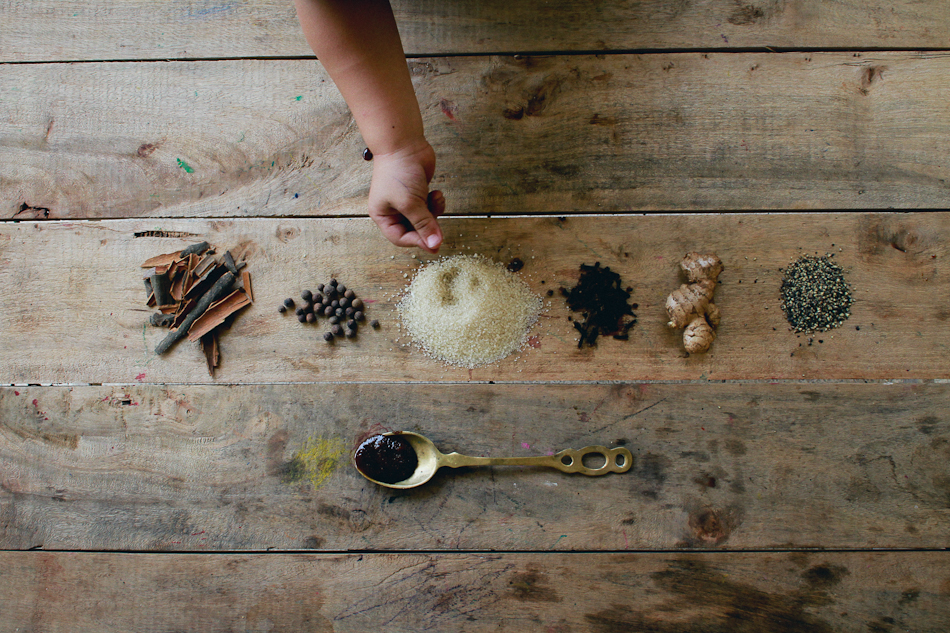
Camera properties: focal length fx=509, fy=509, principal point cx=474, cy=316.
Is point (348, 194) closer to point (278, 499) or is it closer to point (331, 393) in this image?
point (331, 393)

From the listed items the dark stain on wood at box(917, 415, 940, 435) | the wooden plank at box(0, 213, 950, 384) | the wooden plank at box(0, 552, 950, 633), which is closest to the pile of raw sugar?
the wooden plank at box(0, 213, 950, 384)

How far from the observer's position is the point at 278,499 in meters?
0.97

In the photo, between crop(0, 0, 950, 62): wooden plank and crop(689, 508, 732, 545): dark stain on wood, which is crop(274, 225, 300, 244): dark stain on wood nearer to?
crop(0, 0, 950, 62): wooden plank

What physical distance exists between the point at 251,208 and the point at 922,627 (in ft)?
4.86

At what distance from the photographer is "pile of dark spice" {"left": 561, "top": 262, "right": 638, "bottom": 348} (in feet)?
3.14

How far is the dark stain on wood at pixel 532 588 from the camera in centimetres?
95

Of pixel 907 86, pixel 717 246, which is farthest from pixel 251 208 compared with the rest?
pixel 907 86

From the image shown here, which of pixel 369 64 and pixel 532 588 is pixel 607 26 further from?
pixel 532 588

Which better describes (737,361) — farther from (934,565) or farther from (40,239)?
(40,239)

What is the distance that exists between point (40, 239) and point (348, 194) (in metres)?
0.62

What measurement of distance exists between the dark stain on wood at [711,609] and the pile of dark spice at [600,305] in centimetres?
44

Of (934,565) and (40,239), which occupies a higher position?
(40,239)

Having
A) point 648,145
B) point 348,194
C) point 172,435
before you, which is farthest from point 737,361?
point 172,435

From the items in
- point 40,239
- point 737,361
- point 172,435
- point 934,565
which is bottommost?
point 934,565
